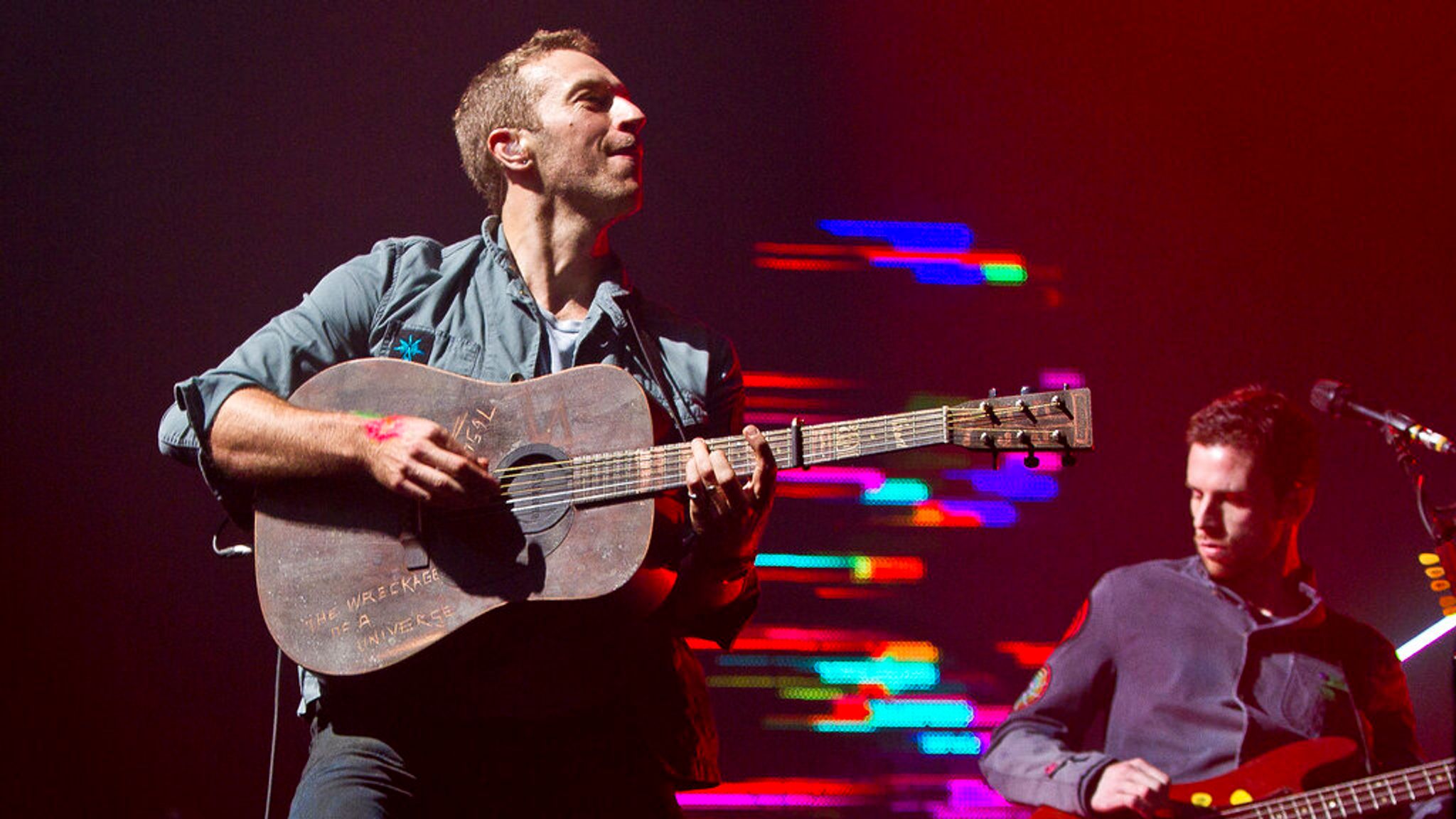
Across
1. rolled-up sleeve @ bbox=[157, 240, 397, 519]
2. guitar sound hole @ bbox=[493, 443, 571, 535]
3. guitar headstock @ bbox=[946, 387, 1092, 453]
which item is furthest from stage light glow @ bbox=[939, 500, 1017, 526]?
rolled-up sleeve @ bbox=[157, 240, 397, 519]

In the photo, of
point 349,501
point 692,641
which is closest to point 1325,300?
point 692,641

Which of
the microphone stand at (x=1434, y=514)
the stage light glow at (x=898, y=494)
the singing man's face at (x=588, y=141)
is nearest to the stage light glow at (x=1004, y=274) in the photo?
the stage light glow at (x=898, y=494)

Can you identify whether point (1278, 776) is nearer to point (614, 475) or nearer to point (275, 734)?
point (614, 475)

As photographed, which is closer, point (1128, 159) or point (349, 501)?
point (349, 501)

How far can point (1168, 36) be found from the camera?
389 centimetres

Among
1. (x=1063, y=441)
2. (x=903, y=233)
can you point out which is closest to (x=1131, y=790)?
(x=1063, y=441)

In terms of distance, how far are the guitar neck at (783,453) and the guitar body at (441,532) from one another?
26 mm

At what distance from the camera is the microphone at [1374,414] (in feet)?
8.19

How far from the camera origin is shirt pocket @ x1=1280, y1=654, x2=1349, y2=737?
2.50 metres

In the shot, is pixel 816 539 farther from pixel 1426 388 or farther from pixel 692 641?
pixel 1426 388

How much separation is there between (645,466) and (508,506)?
0.27 metres

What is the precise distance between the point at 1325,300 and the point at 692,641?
7.29ft

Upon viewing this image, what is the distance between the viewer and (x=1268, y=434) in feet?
9.57

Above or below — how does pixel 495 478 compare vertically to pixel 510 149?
below
